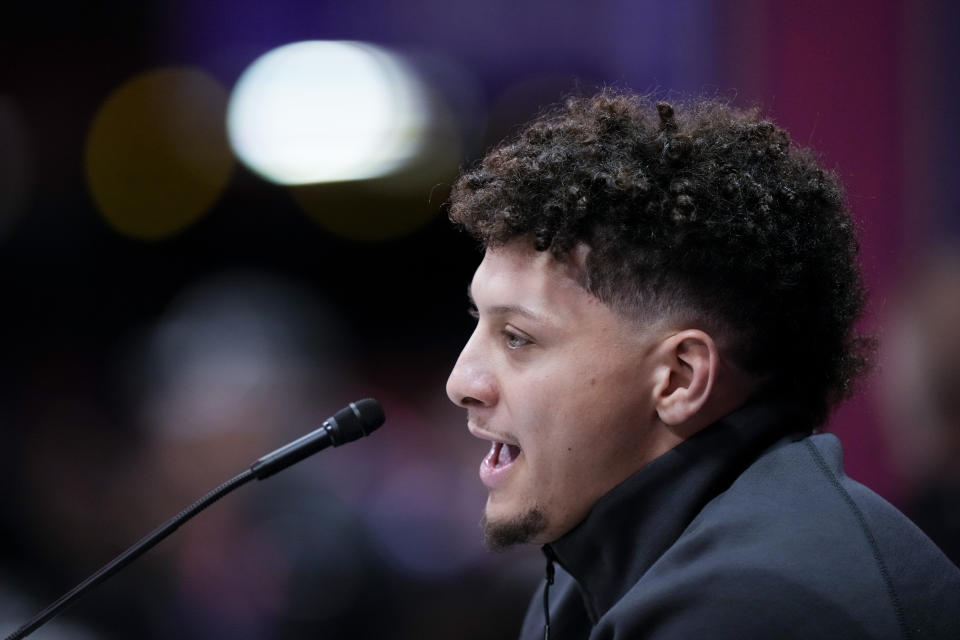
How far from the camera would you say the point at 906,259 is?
2457 mm

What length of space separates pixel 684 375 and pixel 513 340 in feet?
0.71

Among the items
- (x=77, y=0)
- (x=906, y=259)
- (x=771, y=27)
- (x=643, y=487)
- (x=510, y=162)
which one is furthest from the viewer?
(x=77, y=0)

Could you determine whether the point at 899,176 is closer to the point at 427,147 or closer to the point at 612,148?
the point at 612,148

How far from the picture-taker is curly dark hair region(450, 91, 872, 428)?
1.24 metres

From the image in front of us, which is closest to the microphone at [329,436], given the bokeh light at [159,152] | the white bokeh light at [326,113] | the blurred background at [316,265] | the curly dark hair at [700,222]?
the curly dark hair at [700,222]

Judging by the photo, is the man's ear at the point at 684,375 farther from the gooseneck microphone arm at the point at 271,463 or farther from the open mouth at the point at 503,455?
the gooseneck microphone arm at the point at 271,463

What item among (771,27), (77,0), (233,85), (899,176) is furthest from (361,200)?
(899,176)

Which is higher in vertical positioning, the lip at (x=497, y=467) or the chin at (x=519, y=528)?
the lip at (x=497, y=467)

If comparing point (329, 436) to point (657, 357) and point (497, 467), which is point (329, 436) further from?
point (657, 357)

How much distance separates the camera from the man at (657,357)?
120cm

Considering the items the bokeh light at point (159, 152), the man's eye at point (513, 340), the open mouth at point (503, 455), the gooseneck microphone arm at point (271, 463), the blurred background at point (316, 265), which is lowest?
the open mouth at point (503, 455)

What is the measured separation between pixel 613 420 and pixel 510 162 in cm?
37

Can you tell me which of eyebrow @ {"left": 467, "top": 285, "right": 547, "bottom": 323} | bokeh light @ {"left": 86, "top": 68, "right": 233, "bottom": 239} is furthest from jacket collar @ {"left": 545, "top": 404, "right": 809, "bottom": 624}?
bokeh light @ {"left": 86, "top": 68, "right": 233, "bottom": 239}

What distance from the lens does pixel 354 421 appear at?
1254 mm
